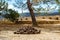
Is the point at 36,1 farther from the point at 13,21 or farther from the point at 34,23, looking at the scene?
the point at 13,21

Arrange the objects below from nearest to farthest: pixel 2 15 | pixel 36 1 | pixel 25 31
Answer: pixel 25 31
pixel 36 1
pixel 2 15

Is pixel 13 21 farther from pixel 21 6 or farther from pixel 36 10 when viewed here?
pixel 36 10

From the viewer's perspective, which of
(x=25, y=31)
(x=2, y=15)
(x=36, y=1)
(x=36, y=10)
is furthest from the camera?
(x=2, y=15)

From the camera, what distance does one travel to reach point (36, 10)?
57.2 feet

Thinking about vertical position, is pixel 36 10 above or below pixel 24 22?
above

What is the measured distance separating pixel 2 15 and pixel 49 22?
4.29 m

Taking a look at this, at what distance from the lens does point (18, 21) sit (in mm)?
19328

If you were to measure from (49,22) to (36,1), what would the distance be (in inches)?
158

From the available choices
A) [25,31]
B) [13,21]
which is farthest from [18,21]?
[25,31]

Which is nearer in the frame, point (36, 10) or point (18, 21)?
point (36, 10)

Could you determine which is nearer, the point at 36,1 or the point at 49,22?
the point at 36,1

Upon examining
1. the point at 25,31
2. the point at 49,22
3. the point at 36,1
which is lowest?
the point at 49,22

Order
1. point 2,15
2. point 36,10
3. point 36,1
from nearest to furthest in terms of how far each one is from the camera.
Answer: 1. point 36,1
2. point 36,10
3. point 2,15

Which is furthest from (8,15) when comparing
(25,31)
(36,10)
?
(25,31)
